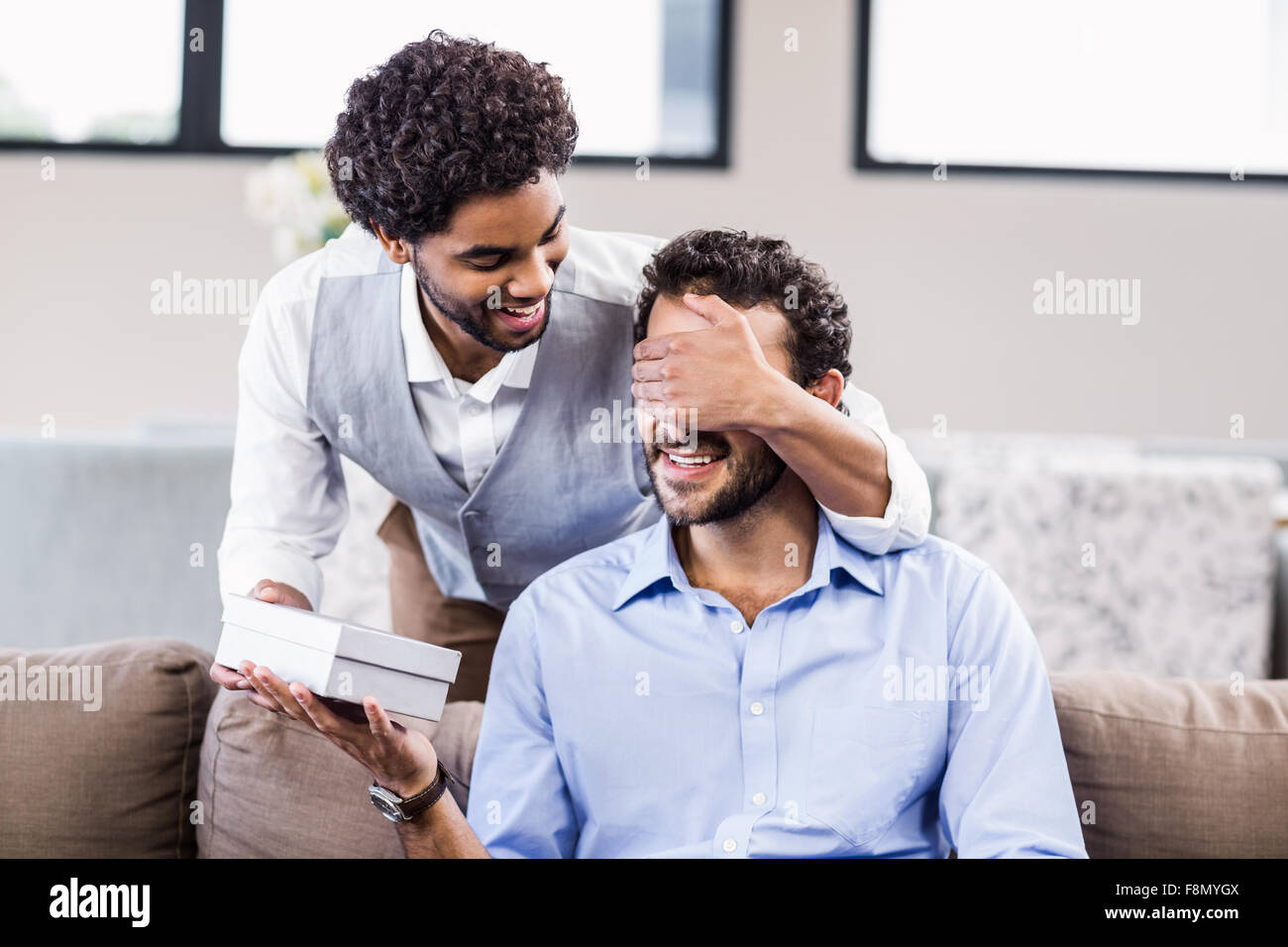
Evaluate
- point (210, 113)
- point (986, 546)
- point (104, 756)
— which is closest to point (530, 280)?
point (104, 756)

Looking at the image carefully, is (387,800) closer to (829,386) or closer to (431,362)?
(431,362)

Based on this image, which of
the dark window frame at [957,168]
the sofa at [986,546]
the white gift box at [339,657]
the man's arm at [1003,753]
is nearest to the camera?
the white gift box at [339,657]

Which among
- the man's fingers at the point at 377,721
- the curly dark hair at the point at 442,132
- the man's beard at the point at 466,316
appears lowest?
the man's fingers at the point at 377,721

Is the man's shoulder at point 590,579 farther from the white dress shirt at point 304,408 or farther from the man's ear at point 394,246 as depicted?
the man's ear at point 394,246

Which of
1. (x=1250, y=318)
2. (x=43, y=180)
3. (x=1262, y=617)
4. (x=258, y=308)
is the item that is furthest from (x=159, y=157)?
(x=1250, y=318)

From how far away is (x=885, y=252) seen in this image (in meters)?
3.44

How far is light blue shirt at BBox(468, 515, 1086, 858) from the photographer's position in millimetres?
1132

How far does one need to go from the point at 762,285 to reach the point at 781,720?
1.51 feet

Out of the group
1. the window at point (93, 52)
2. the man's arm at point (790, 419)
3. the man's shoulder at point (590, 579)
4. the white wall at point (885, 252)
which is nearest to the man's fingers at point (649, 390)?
the man's arm at point (790, 419)

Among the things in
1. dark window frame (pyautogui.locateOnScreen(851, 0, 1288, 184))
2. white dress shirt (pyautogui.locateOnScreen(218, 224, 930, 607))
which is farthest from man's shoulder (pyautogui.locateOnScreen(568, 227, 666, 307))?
dark window frame (pyautogui.locateOnScreen(851, 0, 1288, 184))

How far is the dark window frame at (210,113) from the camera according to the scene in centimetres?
170

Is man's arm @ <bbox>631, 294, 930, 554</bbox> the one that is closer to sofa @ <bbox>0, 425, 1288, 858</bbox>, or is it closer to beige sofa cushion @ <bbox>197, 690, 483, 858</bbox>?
beige sofa cushion @ <bbox>197, 690, 483, 858</bbox>
